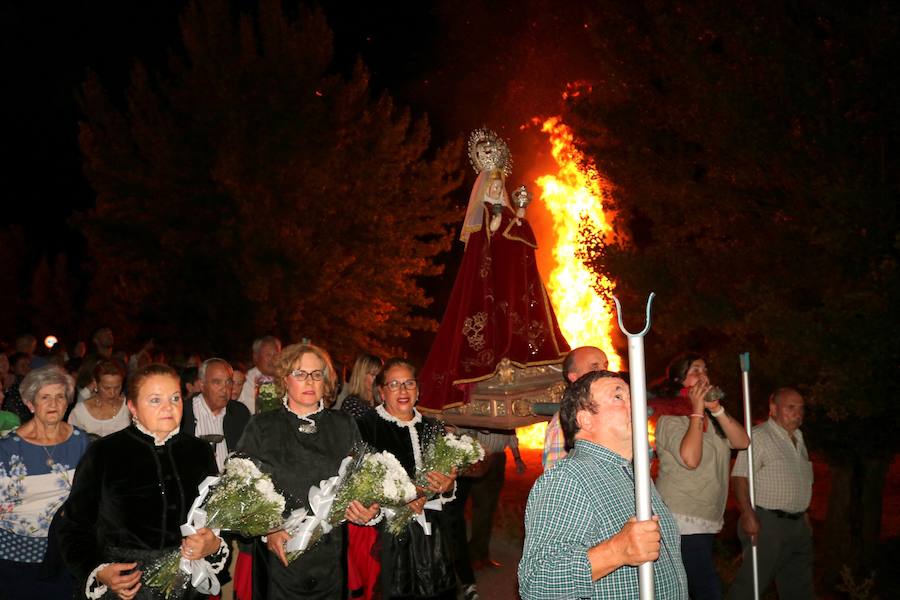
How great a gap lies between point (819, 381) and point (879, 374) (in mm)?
506

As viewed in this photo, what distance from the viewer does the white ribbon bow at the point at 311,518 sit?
17.4ft

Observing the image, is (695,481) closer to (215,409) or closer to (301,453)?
(301,453)

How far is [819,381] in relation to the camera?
329 inches

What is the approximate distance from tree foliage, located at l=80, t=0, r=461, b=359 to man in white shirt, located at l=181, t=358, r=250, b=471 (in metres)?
13.3

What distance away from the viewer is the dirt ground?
962cm

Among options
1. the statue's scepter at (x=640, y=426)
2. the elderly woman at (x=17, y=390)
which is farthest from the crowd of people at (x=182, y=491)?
the statue's scepter at (x=640, y=426)

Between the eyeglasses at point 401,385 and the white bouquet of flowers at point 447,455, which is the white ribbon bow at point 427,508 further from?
the eyeglasses at point 401,385

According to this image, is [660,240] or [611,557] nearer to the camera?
[611,557]

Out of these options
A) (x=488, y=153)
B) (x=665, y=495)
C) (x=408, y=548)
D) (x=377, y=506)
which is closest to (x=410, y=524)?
(x=408, y=548)

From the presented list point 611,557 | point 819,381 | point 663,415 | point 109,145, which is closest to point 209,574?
point 611,557

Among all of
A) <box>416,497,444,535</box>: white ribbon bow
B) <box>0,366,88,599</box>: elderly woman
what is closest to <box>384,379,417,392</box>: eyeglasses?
<box>416,497,444,535</box>: white ribbon bow

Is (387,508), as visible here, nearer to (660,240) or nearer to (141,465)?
(141,465)

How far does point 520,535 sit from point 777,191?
499cm

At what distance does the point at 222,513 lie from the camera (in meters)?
4.77
